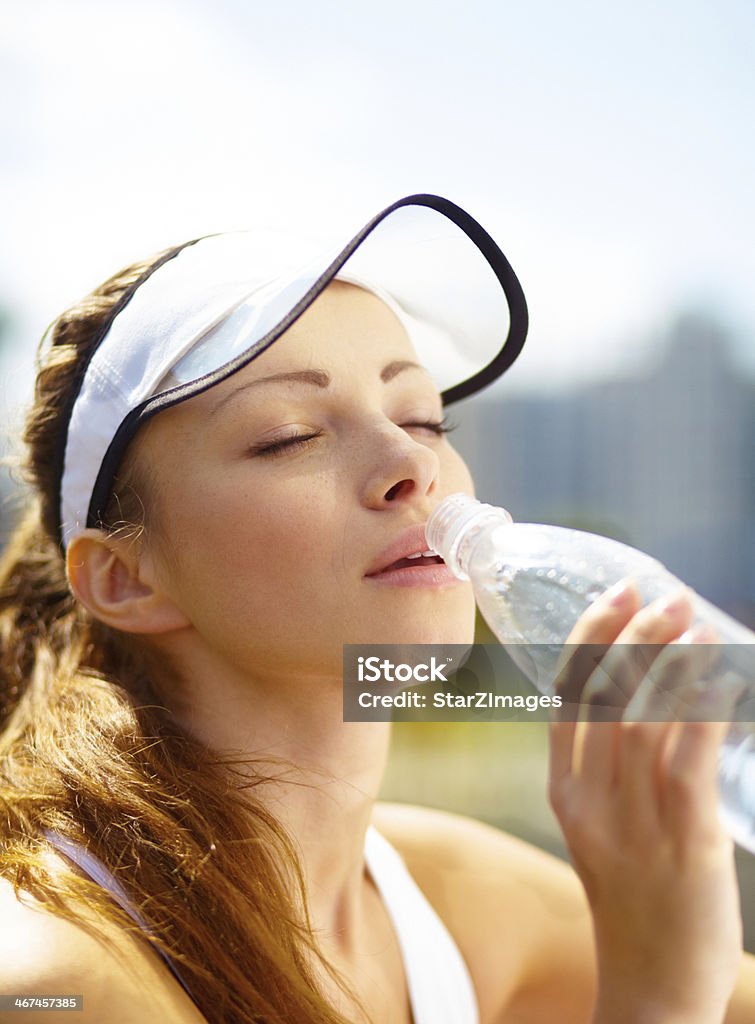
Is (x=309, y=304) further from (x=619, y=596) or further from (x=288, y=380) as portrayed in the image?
(x=619, y=596)

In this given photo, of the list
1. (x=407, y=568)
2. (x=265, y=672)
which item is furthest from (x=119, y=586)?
(x=407, y=568)

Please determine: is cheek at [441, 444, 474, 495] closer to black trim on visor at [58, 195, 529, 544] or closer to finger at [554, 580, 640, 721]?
black trim on visor at [58, 195, 529, 544]

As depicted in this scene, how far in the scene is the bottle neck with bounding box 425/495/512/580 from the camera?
2.48ft

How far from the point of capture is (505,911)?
110 cm

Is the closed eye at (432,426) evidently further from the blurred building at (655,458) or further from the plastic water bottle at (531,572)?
the blurred building at (655,458)

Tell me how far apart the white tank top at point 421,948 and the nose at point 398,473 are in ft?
1.66

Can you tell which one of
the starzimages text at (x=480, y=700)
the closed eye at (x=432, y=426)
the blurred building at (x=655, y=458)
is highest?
the closed eye at (x=432, y=426)

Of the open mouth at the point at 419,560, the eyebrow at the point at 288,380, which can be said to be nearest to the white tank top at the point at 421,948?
the open mouth at the point at 419,560

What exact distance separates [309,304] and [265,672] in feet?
1.08

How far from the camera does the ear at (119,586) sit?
33.4 inches

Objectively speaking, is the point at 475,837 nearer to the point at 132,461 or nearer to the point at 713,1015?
the point at 713,1015

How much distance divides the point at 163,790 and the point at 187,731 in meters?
0.10

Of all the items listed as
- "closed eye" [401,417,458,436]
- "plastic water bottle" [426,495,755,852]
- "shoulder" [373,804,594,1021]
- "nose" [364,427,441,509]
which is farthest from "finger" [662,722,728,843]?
"shoulder" [373,804,594,1021]

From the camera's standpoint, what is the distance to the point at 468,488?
897mm
